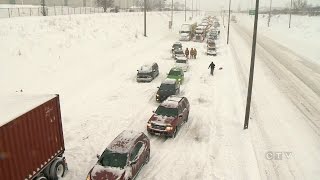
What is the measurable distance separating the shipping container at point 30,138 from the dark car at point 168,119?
18.5ft

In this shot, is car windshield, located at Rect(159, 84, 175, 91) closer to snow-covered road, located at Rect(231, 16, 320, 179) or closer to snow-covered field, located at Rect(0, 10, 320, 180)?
snow-covered field, located at Rect(0, 10, 320, 180)

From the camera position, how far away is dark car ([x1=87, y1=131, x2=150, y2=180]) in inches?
506

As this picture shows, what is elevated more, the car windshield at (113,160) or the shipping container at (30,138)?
the shipping container at (30,138)

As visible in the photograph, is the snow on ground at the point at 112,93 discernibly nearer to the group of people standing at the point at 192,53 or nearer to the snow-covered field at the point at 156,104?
the snow-covered field at the point at 156,104

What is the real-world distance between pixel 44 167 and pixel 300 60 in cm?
3879

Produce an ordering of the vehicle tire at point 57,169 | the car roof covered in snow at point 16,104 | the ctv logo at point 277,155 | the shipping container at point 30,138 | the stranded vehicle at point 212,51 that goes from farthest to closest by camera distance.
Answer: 1. the stranded vehicle at point 212,51
2. the ctv logo at point 277,155
3. the vehicle tire at point 57,169
4. the car roof covered in snow at point 16,104
5. the shipping container at point 30,138

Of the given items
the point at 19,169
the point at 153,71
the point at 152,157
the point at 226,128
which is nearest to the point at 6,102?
the point at 19,169

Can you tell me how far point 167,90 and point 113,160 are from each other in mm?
11967

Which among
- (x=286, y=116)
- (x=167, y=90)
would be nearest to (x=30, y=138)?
(x=167, y=90)

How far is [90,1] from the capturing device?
127 m

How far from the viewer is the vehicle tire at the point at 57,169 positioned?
13266 millimetres

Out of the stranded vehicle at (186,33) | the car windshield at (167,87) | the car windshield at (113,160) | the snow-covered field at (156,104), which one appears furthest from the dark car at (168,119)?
the stranded vehicle at (186,33)

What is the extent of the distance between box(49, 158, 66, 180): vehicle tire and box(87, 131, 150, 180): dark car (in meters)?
1.54

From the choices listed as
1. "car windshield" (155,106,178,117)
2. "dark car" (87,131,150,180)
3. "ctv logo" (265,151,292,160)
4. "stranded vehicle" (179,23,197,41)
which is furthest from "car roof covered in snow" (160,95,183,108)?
"stranded vehicle" (179,23,197,41)
